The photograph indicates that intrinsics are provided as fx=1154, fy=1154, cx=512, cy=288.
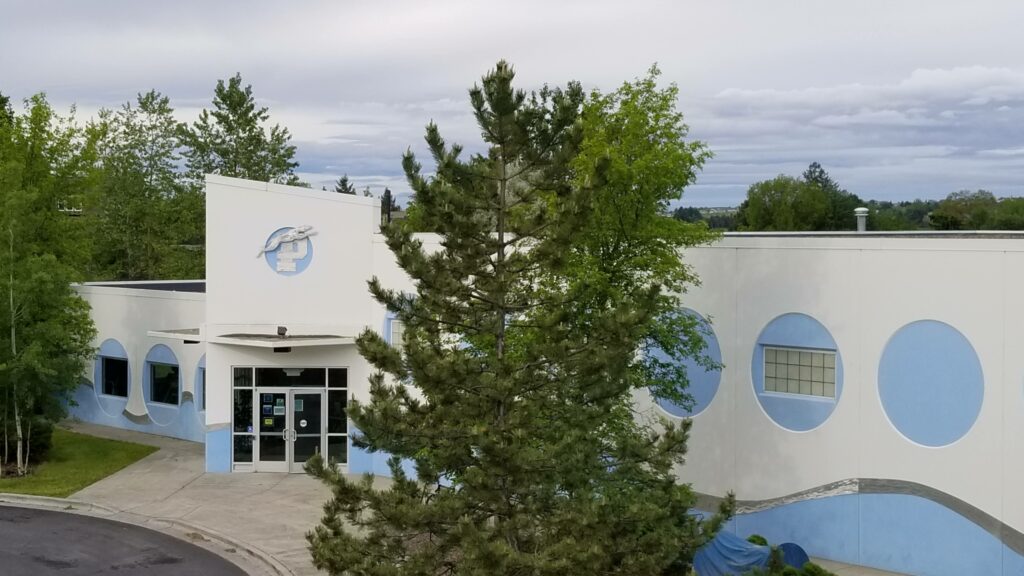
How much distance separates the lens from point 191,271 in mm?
47906

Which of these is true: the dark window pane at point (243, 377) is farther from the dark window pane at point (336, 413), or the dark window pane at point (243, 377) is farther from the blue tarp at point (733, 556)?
the blue tarp at point (733, 556)

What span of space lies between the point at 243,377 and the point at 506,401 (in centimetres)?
1359

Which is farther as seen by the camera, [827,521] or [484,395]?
[827,521]

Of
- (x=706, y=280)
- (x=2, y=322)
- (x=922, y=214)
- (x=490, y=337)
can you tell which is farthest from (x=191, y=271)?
(x=922, y=214)

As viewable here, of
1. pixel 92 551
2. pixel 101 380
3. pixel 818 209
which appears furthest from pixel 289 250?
pixel 818 209

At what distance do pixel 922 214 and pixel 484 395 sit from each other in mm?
65856

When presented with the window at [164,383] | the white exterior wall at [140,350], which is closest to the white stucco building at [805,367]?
the white exterior wall at [140,350]

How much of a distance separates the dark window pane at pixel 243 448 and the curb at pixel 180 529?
3712 mm

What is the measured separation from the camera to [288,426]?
25688 millimetres

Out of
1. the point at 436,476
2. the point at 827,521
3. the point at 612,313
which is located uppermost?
the point at 612,313

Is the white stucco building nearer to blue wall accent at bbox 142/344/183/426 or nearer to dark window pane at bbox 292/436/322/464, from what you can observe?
dark window pane at bbox 292/436/322/464

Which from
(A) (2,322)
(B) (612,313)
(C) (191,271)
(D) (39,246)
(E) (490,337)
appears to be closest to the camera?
(B) (612,313)

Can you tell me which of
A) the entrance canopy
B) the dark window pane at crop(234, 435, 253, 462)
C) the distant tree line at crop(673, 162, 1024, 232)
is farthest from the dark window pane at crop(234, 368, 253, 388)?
the distant tree line at crop(673, 162, 1024, 232)

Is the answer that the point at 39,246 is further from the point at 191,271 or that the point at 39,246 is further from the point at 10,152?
the point at 191,271
